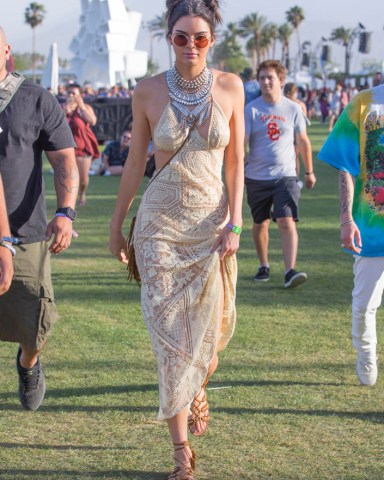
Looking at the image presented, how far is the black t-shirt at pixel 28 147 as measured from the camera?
5105 mm

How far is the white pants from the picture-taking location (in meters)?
5.84

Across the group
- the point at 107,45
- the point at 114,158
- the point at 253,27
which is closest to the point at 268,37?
the point at 253,27

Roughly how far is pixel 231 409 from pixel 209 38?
7.21ft

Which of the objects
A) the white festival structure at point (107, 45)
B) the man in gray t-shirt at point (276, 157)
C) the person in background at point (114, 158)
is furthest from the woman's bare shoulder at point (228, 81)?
the white festival structure at point (107, 45)

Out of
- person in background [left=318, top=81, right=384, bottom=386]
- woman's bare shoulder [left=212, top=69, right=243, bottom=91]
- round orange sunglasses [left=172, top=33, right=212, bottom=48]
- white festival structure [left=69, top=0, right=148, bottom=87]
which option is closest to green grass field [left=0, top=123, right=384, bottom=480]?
person in background [left=318, top=81, right=384, bottom=386]

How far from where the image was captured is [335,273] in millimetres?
10664

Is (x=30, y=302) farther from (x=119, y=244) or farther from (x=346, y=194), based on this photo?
(x=346, y=194)

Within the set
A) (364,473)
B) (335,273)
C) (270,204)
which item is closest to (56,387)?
(364,473)

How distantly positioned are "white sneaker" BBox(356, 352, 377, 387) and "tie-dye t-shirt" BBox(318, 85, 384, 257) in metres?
0.69

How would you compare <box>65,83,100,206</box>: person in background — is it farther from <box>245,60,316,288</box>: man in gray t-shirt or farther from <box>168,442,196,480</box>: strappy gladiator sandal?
<box>168,442,196,480</box>: strappy gladiator sandal

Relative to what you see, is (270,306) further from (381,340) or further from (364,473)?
(364,473)

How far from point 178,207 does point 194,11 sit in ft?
3.03

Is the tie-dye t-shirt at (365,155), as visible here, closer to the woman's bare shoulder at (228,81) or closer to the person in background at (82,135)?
the woman's bare shoulder at (228,81)

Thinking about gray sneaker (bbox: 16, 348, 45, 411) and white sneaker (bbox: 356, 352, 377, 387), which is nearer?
gray sneaker (bbox: 16, 348, 45, 411)
